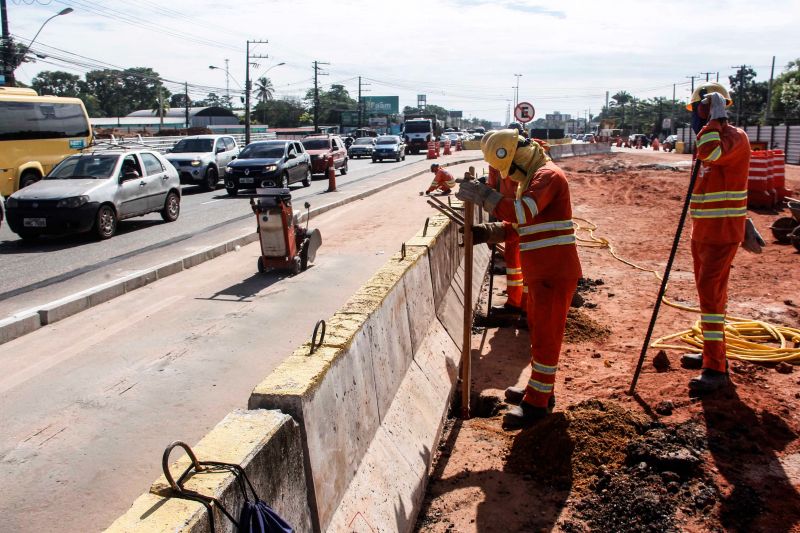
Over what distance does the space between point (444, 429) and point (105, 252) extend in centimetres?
943

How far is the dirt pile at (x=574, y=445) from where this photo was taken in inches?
181

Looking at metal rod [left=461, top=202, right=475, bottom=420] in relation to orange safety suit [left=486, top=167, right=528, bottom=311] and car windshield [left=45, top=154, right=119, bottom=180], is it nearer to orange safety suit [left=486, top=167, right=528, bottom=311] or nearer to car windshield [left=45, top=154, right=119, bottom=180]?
orange safety suit [left=486, top=167, right=528, bottom=311]

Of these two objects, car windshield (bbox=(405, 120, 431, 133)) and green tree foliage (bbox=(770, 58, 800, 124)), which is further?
green tree foliage (bbox=(770, 58, 800, 124))

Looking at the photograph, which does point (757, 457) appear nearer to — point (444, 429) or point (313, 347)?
point (444, 429)

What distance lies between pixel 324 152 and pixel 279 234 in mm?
20086

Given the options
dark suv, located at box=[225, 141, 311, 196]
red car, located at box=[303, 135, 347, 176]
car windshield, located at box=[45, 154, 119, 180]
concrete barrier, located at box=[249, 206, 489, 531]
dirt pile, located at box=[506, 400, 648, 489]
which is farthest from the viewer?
red car, located at box=[303, 135, 347, 176]

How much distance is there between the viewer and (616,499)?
4.19 m

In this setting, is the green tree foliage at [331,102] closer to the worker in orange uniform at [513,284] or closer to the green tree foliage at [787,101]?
the green tree foliage at [787,101]

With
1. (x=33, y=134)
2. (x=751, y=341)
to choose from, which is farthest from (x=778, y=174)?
(x=33, y=134)

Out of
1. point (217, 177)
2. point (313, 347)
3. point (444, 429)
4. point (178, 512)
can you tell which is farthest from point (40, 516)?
point (217, 177)

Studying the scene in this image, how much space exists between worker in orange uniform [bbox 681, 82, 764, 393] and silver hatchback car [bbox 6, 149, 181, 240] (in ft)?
37.5

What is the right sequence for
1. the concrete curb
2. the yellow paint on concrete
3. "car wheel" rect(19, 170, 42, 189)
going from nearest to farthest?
the yellow paint on concrete, the concrete curb, "car wheel" rect(19, 170, 42, 189)

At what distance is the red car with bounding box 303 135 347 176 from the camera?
29.6 meters

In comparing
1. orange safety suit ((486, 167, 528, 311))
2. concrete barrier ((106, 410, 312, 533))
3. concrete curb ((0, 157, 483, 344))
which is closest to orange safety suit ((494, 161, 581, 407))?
concrete barrier ((106, 410, 312, 533))
